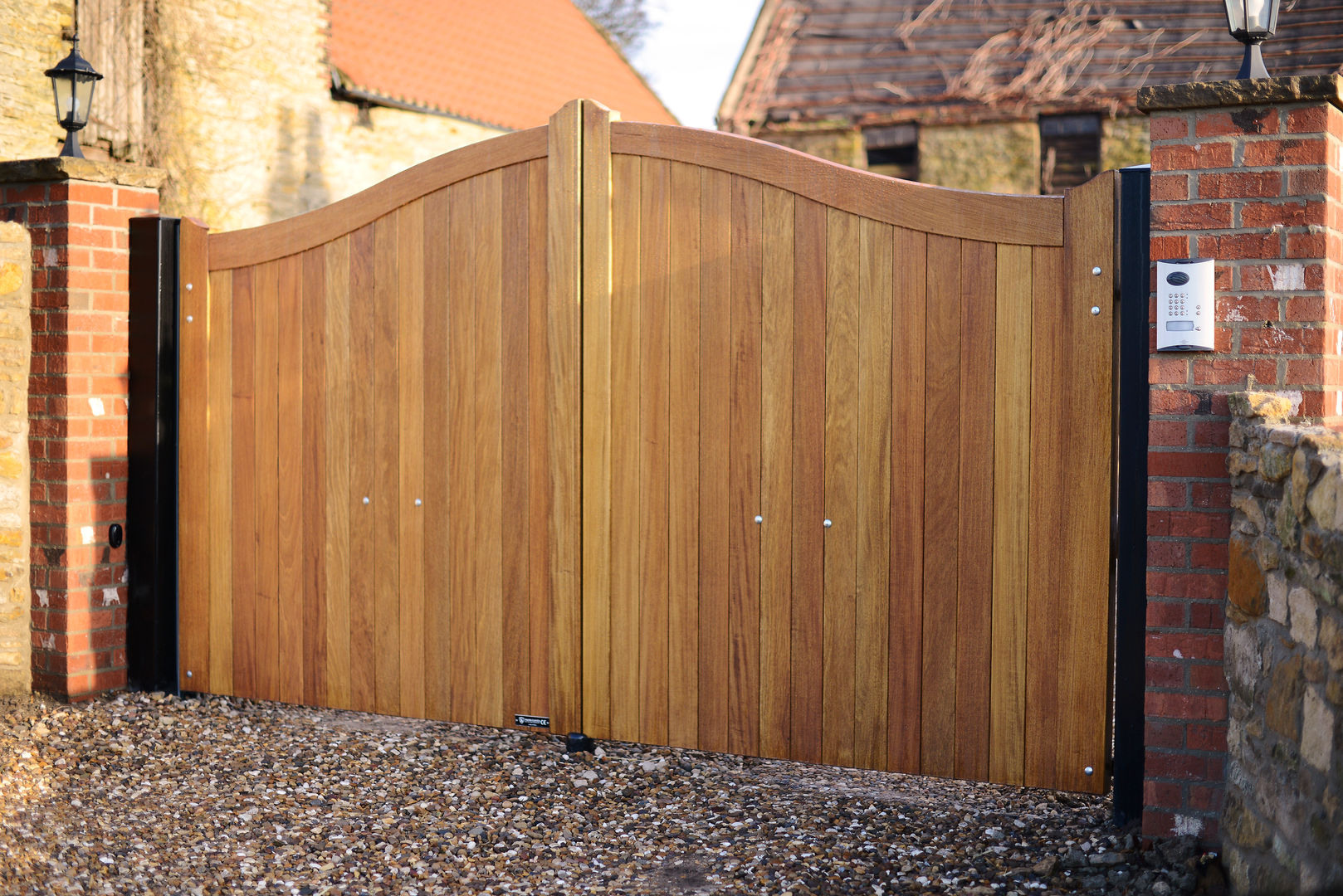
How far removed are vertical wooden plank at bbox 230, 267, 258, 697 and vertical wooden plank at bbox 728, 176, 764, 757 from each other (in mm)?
1948

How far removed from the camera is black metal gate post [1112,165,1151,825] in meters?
3.19

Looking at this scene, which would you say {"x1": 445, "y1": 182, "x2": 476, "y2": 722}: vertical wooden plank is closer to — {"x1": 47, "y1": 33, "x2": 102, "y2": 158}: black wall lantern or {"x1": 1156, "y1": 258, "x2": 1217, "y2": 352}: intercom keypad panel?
{"x1": 47, "y1": 33, "x2": 102, "y2": 158}: black wall lantern

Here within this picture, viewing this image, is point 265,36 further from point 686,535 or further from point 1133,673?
point 1133,673

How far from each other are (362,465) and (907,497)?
6.58ft

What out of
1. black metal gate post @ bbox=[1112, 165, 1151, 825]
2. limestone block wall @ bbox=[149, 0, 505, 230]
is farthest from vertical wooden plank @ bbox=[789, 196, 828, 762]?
limestone block wall @ bbox=[149, 0, 505, 230]

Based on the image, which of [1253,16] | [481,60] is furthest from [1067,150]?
[1253,16]

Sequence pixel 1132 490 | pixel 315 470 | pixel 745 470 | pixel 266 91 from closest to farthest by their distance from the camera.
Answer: pixel 1132 490 < pixel 745 470 < pixel 315 470 < pixel 266 91

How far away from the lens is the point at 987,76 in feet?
37.3

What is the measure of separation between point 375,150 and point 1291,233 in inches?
377

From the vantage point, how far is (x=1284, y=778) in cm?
250

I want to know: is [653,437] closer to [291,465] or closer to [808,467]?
[808,467]

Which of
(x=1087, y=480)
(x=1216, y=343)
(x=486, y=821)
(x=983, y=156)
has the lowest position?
(x=486, y=821)

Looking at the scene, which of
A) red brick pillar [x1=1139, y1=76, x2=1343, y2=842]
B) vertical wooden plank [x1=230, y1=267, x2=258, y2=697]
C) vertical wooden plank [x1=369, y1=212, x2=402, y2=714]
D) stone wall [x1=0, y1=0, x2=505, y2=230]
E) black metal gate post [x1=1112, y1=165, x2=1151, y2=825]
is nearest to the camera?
red brick pillar [x1=1139, y1=76, x2=1343, y2=842]

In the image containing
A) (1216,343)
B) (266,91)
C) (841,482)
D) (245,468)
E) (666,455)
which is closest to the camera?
(1216,343)
